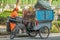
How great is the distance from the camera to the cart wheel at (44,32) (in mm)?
16875

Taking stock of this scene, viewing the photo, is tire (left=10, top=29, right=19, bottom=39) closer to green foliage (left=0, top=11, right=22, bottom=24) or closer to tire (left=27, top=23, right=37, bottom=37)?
tire (left=27, top=23, right=37, bottom=37)

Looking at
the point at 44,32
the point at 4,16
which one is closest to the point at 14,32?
the point at 44,32

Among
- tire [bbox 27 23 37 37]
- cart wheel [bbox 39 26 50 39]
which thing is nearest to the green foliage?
tire [bbox 27 23 37 37]

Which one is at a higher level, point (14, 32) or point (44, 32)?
point (14, 32)

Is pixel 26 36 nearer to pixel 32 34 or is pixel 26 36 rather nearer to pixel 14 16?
pixel 32 34

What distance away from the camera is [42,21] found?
55.8ft

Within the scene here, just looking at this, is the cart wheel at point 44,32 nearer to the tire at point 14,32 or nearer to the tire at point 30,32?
the tire at point 30,32

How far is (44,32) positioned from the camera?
669 inches

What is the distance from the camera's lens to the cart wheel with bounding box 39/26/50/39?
16.9 metres

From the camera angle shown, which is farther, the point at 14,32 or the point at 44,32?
the point at 44,32

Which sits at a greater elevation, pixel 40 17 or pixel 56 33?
pixel 40 17

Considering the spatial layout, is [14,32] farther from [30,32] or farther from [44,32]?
[44,32]

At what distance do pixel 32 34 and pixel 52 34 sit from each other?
226 centimetres

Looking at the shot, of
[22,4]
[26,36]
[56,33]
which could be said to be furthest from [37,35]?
[22,4]
